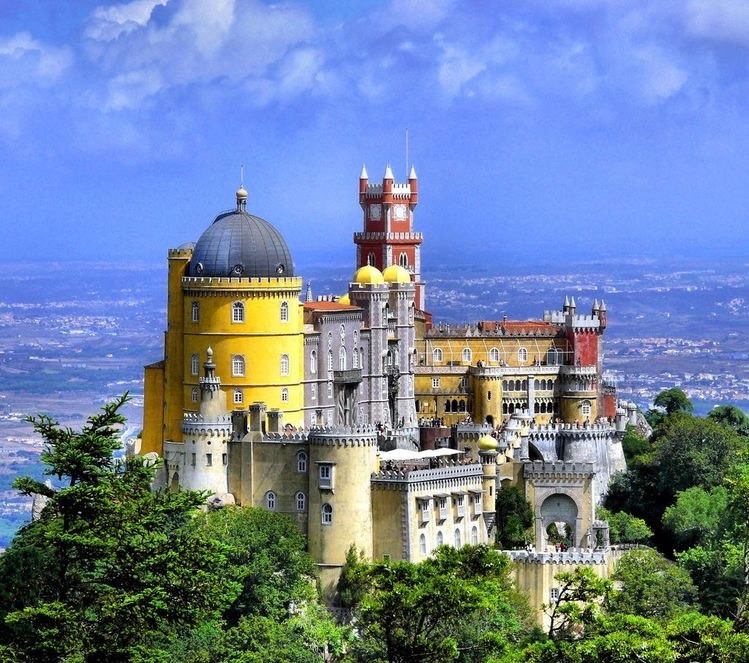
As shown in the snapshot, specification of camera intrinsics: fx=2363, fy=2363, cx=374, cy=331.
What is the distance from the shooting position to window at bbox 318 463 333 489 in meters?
104

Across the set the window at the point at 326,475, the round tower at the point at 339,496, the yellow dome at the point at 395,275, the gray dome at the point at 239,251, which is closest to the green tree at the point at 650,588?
the round tower at the point at 339,496

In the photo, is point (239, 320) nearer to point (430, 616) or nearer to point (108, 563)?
point (430, 616)

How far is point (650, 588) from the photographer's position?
330 feet

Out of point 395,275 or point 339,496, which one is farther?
point 395,275

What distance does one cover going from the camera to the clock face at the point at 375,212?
144 meters

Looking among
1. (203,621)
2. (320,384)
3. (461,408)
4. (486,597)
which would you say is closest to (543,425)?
(461,408)

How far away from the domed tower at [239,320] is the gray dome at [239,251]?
0.05m

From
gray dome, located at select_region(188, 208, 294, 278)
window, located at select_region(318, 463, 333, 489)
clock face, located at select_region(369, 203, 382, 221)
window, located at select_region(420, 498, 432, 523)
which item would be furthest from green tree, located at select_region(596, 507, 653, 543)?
clock face, located at select_region(369, 203, 382, 221)

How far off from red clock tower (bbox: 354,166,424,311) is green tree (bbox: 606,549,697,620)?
3861 centimetres

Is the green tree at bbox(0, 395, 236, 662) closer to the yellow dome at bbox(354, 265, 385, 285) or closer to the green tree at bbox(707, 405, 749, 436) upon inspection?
the yellow dome at bbox(354, 265, 385, 285)

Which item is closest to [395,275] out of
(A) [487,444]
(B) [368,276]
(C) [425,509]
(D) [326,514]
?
(B) [368,276]

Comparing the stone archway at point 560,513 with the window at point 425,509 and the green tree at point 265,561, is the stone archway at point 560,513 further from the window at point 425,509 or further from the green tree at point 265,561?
the green tree at point 265,561

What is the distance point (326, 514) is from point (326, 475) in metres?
1.72

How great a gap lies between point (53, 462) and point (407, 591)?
58.1 ft
